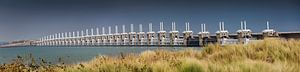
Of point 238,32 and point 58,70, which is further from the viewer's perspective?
point 238,32

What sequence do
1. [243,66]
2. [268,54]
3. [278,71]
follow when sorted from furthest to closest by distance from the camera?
[268,54] → [243,66] → [278,71]

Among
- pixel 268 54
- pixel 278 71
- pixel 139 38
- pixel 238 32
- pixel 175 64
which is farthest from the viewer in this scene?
pixel 139 38

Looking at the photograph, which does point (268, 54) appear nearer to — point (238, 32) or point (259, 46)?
point (259, 46)

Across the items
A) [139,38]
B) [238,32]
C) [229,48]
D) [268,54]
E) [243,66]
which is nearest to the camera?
[243,66]

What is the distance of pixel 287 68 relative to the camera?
775 cm

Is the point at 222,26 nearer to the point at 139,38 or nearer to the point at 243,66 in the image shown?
the point at 139,38

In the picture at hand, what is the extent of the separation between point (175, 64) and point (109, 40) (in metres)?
186

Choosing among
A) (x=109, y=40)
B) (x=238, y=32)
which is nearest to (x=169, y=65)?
(x=238, y=32)

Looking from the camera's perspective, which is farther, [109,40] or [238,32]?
[109,40]

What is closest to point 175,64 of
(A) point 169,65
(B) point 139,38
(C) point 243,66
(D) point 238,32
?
(A) point 169,65

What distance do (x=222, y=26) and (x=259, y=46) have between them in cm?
12350

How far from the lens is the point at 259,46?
1413 centimetres

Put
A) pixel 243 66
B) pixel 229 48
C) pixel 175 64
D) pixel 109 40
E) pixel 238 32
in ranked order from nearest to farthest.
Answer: pixel 243 66 → pixel 175 64 → pixel 229 48 → pixel 238 32 → pixel 109 40

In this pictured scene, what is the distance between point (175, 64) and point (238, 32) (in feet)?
407
